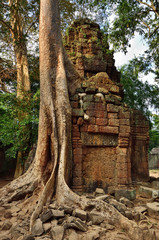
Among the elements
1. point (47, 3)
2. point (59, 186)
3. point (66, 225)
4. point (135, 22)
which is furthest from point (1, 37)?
point (66, 225)

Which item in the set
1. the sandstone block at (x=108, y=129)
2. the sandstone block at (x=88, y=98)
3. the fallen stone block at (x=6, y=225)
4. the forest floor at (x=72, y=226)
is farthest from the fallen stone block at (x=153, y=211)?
the sandstone block at (x=88, y=98)

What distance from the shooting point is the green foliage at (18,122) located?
17.9ft

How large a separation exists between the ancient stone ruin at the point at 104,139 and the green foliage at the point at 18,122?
2015 mm

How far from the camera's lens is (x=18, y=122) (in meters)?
5.77

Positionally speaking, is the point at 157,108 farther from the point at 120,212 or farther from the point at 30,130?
the point at 120,212

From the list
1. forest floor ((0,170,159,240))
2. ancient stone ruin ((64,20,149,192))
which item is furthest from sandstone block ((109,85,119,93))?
forest floor ((0,170,159,240))

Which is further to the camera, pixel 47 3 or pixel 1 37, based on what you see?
pixel 1 37

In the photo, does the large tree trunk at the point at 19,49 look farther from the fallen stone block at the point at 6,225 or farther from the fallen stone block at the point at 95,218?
the fallen stone block at the point at 95,218

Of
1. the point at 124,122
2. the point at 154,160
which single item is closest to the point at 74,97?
the point at 124,122

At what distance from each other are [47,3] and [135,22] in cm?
272

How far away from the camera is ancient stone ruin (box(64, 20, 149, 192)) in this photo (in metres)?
4.01

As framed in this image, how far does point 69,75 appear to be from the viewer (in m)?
4.65

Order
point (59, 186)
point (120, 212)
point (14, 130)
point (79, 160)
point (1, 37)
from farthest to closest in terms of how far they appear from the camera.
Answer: point (1, 37) → point (14, 130) → point (79, 160) → point (59, 186) → point (120, 212)

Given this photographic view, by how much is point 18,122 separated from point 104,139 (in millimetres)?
3190
